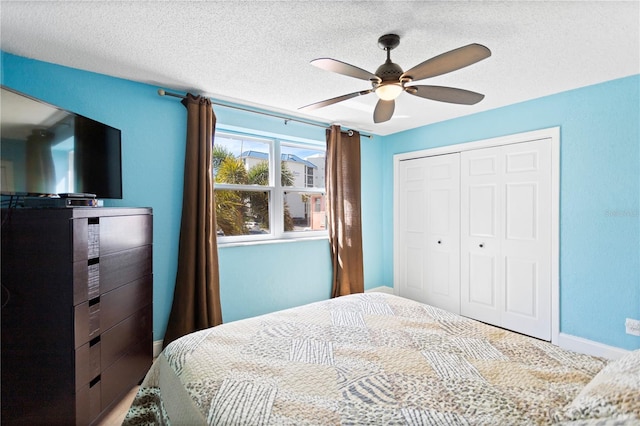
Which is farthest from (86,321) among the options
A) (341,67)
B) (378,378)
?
(341,67)

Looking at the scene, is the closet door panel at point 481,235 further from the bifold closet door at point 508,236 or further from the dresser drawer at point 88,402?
the dresser drawer at point 88,402

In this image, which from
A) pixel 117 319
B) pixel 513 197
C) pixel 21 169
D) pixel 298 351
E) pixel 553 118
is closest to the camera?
pixel 298 351

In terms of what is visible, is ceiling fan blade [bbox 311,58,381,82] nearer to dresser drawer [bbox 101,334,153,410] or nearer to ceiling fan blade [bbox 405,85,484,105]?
ceiling fan blade [bbox 405,85,484,105]

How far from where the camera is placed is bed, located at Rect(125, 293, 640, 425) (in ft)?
3.20

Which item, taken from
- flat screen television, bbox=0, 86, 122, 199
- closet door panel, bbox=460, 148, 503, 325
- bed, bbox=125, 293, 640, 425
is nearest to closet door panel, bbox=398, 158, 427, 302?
closet door panel, bbox=460, 148, 503, 325

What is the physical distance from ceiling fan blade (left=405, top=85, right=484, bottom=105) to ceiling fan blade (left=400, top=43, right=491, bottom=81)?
146mm

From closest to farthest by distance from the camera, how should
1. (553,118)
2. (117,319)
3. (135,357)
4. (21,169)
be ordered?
(21,169), (117,319), (135,357), (553,118)

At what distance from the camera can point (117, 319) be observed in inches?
74.6

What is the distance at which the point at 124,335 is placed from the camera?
1.96m

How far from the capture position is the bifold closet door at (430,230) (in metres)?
3.63

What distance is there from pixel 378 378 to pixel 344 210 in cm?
269

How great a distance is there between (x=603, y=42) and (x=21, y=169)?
3472 millimetres

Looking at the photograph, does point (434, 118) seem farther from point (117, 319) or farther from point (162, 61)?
point (117, 319)

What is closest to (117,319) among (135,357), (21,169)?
(135,357)
